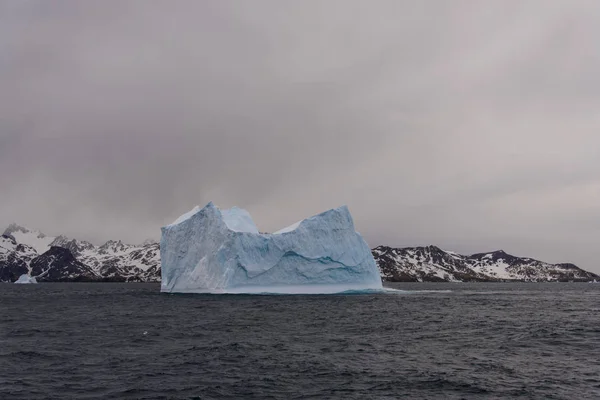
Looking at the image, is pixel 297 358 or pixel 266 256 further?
pixel 266 256

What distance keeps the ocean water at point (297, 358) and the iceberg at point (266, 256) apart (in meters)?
22.4

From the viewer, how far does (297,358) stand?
62.3ft

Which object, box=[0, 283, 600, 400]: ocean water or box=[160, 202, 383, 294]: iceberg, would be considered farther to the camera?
box=[160, 202, 383, 294]: iceberg

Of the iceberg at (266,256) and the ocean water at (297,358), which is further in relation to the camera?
the iceberg at (266,256)

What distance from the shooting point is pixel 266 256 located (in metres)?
55.5

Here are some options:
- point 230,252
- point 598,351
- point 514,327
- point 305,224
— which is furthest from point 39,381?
point 305,224

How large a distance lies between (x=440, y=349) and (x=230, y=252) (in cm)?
3490

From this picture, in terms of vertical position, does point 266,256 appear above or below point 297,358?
above

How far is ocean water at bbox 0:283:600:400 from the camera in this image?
14336 mm

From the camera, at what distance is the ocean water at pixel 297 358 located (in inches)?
564

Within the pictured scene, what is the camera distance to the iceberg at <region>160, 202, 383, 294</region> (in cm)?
5431

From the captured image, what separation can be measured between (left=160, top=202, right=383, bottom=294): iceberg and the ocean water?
22.4 m

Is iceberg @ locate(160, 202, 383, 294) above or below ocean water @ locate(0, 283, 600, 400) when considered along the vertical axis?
above

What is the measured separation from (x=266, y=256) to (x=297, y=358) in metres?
36.7
